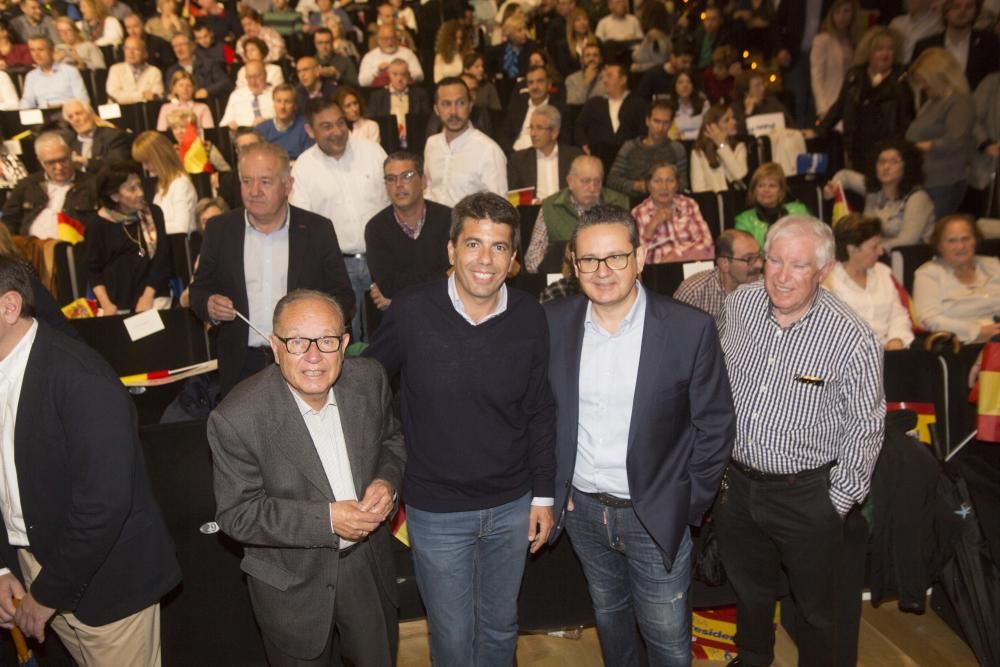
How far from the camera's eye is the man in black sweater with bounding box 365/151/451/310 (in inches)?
152

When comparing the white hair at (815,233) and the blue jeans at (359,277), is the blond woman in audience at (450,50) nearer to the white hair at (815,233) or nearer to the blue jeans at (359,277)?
the blue jeans at (359,277)

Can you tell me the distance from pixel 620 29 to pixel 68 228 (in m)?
5.78

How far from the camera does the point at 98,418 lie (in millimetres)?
1883

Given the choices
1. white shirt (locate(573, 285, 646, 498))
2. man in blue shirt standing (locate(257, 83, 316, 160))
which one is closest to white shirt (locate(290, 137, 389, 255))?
man in blue shirt standing (locate(257, 83, 316, 160))

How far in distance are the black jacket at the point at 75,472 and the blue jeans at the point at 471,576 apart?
0.73 m

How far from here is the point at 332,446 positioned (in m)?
2.03

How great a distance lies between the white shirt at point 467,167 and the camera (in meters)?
4.79

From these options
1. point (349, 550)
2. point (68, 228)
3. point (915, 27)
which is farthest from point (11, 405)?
point (915, 27)

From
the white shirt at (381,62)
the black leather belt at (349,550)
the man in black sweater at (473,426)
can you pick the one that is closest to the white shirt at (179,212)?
the white shirt at (381,62)

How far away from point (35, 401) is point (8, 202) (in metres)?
4.54

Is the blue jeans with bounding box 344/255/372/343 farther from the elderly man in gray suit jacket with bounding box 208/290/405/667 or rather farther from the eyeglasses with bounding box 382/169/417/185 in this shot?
the elderly man in gray suit jacket with bounding box 208/290/405/667

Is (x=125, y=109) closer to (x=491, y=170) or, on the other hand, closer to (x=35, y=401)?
(x=491, y=170)

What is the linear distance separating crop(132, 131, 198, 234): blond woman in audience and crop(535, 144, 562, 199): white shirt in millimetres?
2246

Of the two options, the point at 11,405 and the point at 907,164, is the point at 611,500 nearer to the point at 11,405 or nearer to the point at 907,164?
the point at 11,405
